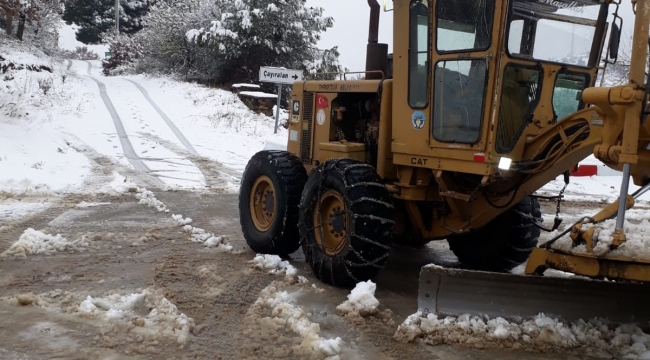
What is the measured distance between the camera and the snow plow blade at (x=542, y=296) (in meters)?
4.12

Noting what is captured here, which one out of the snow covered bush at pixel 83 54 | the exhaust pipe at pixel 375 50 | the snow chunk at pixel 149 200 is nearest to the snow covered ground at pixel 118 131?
the snow chunk at pixel 149 200

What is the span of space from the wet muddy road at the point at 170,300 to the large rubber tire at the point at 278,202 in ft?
0.64

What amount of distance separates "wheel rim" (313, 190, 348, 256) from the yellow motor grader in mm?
13

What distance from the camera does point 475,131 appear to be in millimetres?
4445

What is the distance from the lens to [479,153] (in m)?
4.40

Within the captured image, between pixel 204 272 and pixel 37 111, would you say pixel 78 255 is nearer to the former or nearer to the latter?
pixel 204 272

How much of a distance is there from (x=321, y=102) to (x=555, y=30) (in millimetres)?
2481

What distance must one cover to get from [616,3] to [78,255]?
5.11 m

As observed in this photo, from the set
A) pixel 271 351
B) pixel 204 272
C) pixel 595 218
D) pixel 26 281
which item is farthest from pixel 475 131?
pixel 26 281

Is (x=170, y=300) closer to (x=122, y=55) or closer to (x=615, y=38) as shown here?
(x=615, y=38)

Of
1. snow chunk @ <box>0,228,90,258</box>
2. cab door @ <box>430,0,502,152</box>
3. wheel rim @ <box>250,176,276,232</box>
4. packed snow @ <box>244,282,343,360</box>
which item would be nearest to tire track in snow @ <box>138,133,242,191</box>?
wheel rim @ <box>250,176,276,232</box>

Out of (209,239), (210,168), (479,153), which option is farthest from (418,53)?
(210,168)

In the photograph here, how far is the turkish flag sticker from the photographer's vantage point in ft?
20.6

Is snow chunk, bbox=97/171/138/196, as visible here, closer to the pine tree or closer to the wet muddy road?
the wet muddy road
